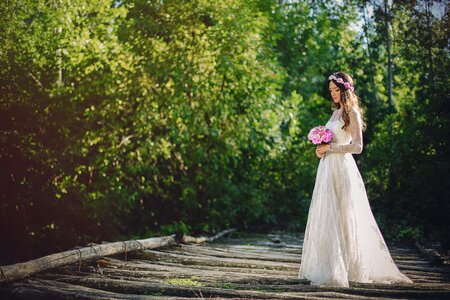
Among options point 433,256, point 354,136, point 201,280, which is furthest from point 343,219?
point 433,256

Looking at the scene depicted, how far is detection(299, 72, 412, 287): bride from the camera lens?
4734mm

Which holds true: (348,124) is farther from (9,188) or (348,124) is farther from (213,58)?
(9,188)

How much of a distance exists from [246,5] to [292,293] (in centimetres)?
763

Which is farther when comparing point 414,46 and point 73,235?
point 73,235

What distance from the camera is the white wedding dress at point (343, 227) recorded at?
4.72 meters

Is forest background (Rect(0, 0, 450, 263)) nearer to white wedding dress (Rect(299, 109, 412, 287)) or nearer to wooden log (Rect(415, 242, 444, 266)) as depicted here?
wooden log (Rect(415, 242, 444, 266))

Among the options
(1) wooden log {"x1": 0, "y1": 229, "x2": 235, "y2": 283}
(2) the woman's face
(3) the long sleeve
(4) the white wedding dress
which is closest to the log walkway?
(1) wooden log {"x1": 0, "y1": 229, "x2": 235, "y2": 283}

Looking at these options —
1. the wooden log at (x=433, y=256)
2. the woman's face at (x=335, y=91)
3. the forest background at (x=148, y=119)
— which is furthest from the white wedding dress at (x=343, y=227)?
the forest background at (x=148, y=119)

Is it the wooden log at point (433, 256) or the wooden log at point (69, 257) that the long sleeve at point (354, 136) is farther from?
the wooden log at point (69, 257)

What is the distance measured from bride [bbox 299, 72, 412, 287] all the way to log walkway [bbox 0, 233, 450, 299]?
0.85 feet

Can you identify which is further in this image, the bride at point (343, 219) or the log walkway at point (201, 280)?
the bride at point (343, 219)

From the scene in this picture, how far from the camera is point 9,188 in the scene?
9.89 metres

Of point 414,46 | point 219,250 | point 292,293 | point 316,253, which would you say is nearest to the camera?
point 292,293

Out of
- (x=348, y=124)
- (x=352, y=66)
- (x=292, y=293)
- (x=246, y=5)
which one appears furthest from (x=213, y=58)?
(x=292, y=293)
